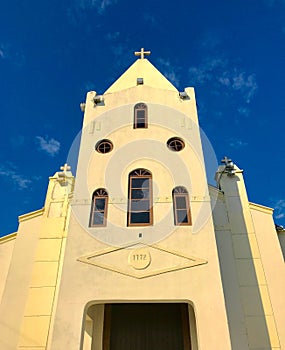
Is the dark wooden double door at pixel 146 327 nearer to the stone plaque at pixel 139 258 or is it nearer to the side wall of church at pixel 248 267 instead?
the side wall of church at pixel 248 267

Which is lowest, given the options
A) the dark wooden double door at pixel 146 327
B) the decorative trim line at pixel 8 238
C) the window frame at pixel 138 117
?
the dark wooden double door at pixel 146 327

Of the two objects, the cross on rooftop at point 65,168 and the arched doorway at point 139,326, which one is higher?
the cross on rooftop at point 65,168

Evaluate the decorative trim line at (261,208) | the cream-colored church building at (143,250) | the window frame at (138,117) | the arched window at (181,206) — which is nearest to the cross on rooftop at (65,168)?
the cream-colored church building at (143,250)

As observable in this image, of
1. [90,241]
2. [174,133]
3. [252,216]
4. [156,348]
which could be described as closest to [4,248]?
[90,241]

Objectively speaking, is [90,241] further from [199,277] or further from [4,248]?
[4,248]

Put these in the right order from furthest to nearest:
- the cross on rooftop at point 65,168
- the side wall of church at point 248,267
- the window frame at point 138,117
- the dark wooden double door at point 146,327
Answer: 1. the cross on rooftop at point 65,168
2. the window frame at point 138,117
3. the dark wooden double door at point 146,327
4. the side wall of church at point 248,267

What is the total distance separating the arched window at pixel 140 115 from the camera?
11.2 meters

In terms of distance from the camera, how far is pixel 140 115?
38.0 ft

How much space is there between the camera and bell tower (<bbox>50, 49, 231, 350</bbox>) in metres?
7.36

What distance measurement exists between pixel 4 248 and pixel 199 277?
268 inches

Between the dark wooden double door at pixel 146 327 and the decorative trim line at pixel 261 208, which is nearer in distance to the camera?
the dark wooden double door at pixel 146 327

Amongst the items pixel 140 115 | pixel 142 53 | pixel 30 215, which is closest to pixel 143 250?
pixel 30 215

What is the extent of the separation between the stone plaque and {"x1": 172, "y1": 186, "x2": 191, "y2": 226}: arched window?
53.4 inches

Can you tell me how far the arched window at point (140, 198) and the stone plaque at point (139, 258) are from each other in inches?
35.4
